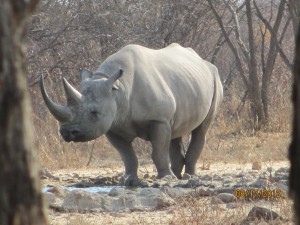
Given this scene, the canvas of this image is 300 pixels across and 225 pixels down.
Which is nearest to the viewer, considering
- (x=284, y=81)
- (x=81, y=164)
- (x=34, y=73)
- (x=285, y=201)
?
(x=285, y=201)

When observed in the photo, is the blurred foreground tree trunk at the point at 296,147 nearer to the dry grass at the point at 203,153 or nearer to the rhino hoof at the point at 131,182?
the dry grass at the point at 203,153

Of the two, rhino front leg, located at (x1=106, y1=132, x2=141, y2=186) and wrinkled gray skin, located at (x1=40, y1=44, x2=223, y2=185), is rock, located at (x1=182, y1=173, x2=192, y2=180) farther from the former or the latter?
rhino front leg, located at (x1=106, y1=132, x2=141, y2=186)

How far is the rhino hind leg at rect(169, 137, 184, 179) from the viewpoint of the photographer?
12611 millimetres

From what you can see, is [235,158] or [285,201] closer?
[285,201]

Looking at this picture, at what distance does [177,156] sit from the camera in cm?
1278

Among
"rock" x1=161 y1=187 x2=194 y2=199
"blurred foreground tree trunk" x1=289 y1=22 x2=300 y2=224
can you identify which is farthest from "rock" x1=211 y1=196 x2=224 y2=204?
"blurred foreground tree trunk" x1=289 y1=22 x2=300 y2=224

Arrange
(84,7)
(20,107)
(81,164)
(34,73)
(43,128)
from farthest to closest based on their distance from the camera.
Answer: (84,7) → (34,73) → (43,128) → (81,164) → (20,107)

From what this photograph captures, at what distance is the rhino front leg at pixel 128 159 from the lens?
1063 cm

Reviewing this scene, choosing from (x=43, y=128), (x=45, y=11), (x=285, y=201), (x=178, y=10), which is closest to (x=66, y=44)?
(x=45, y=11)

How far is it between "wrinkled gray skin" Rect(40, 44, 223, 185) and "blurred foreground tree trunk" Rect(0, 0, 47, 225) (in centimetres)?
768

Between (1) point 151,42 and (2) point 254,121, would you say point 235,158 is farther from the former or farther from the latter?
(1) point 151,42

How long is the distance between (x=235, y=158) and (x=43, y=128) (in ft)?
9.22

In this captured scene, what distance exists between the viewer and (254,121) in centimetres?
1717

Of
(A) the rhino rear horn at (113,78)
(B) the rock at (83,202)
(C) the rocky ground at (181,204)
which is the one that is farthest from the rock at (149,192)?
(A) the rhino rear horn at (113,78)
